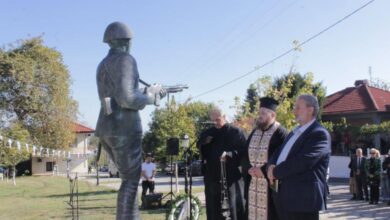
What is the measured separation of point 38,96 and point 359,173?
35.9 meters

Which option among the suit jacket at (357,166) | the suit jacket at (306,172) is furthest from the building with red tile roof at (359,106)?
the suit jacket at (306,172)

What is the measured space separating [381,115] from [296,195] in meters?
28.4

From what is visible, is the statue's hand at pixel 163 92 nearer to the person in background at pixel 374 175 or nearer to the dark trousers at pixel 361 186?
the person in background at pixel 374 175

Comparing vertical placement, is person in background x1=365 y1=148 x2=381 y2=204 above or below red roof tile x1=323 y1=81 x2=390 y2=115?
below

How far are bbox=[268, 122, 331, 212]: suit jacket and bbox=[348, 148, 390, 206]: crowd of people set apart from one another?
11219 mm

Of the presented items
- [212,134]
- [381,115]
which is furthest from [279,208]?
[381,115]

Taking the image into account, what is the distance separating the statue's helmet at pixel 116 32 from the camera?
5.01 metres

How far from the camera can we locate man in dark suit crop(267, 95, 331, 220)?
14.4 feet

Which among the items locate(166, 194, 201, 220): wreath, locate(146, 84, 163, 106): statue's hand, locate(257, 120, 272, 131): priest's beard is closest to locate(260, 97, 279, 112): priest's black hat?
locate(257, 120, 272, 131): priest's beard

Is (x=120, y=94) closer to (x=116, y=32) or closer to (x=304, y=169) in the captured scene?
(x=116, y=32)

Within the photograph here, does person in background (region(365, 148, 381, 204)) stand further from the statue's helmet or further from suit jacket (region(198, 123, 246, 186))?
the statue's helmet

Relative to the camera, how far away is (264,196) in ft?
18.8

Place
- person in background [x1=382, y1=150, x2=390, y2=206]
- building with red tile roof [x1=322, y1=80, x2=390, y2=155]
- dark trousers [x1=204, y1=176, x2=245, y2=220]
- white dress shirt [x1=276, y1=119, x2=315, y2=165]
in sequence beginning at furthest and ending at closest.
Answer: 1. building with red tile roof [x1=322, y1=80, x2=390, y2=155]
2. person in background [x1=382, y1=150, x2=390, y2=206]
3. dark trousers [x1=204, y1=176, x2=245, y2=220]
4. white dress shirt [x1=276, y1=119, x2=315, y2=165]

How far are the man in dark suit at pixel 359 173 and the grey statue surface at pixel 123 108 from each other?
12122 millimetres
